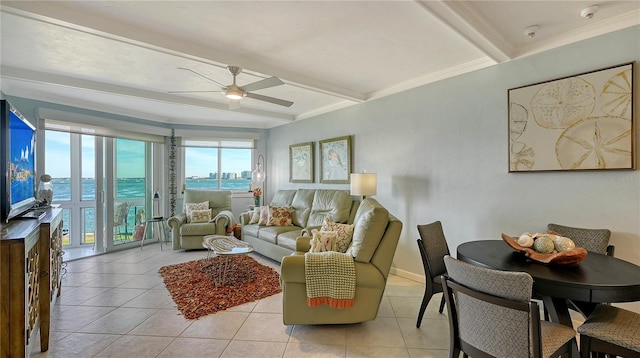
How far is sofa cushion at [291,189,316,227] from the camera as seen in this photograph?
486 centimetres

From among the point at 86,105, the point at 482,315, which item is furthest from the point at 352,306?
the point at 86,105

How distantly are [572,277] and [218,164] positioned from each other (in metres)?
6.31

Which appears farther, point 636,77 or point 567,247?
point 636,77

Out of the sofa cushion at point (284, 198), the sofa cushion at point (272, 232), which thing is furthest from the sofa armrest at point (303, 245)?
the sofa cushion at point (284, 198)

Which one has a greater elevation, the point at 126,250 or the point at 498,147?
the point at 498,147

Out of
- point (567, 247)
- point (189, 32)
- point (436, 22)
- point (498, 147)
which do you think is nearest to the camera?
point (567, 247)

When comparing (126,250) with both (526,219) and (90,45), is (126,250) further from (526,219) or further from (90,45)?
(526,219)

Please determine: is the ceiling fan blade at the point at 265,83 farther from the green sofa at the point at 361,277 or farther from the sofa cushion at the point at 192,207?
the sofa cushion at the point at 192,207

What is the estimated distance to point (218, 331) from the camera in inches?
96.5

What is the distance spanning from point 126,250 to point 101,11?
14.4 ft

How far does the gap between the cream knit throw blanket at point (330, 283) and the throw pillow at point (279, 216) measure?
255 cm

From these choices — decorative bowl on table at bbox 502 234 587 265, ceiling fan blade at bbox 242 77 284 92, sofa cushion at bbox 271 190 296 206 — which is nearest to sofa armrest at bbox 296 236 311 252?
ceiling fan blade at bbox 242 77 284 92

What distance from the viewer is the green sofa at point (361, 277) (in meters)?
2.38

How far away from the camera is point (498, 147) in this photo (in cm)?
291
